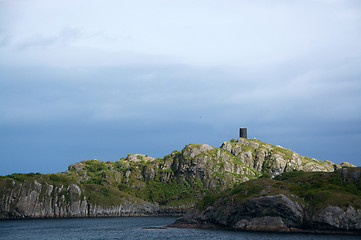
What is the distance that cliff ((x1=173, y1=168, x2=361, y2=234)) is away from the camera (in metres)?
106

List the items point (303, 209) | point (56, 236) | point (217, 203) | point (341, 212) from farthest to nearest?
point (217, 203) → point (56, 236) → point (303, 209) → point (341, 212)

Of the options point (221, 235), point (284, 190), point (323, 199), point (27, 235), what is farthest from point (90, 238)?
point (323, 199)

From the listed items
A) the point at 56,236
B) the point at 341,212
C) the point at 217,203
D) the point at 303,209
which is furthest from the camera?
the point at 217,203

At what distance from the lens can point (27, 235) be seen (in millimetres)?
125188

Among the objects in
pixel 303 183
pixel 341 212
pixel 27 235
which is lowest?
pixel 27 235

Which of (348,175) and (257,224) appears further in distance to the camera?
(348,175)

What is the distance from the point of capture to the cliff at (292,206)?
106m

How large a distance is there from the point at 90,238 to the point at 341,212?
246 ft

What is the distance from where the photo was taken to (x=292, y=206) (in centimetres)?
11106

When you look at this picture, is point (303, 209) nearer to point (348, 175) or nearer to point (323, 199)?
point (323, 199)

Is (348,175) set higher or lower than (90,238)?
higher

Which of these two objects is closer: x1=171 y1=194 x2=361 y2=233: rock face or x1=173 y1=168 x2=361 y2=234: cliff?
x1=171 y1=194 x2=361 y2=233: rock face

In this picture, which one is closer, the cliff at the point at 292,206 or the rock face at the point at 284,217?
the rock face at the point at 284,217

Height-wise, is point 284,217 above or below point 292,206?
below
